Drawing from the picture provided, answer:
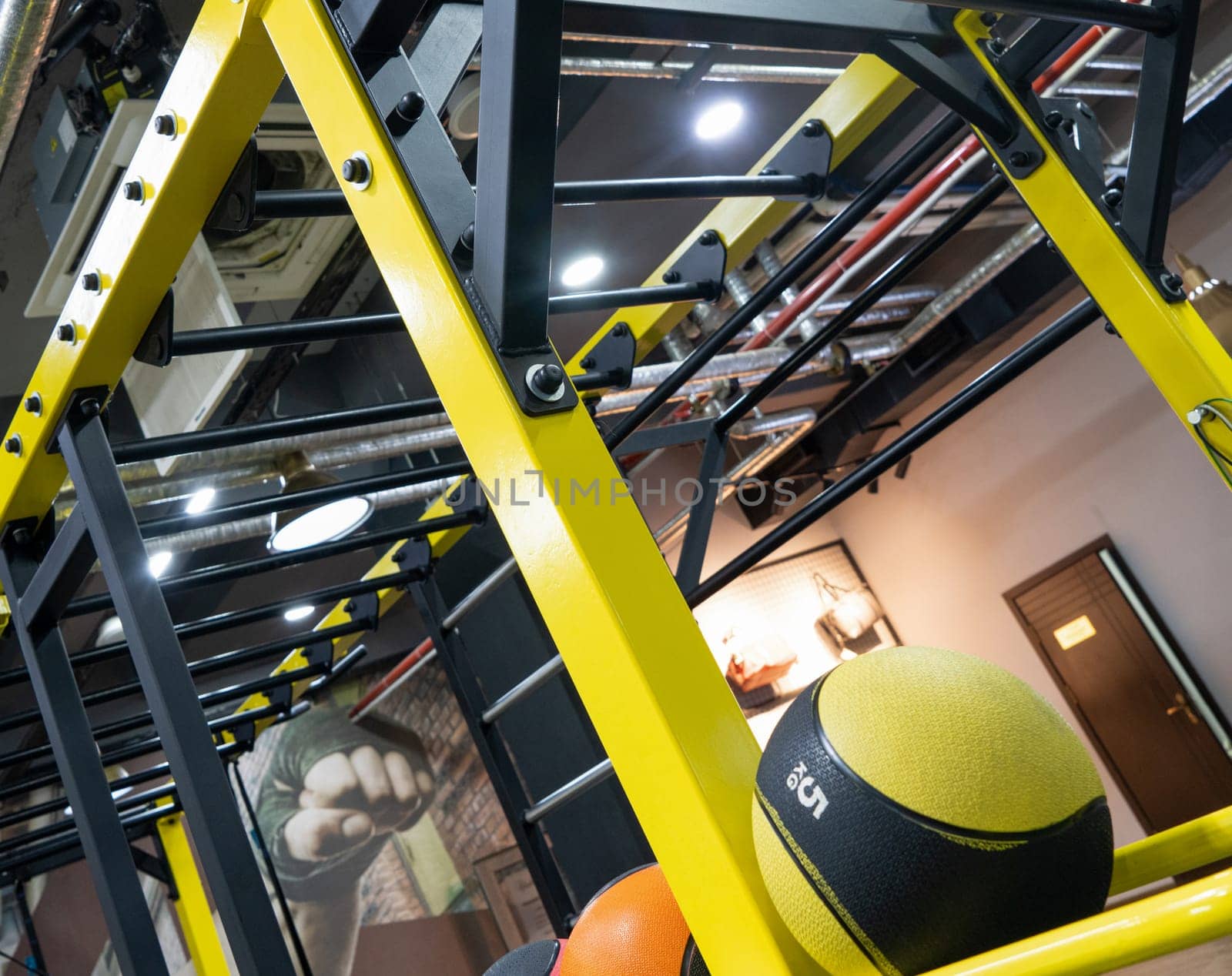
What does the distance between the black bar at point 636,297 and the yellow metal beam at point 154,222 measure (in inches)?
22.5

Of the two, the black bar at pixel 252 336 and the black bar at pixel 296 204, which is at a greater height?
the black bar at pixel 296 204

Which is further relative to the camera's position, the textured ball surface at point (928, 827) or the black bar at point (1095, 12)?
the black bar at point (1095, 12)

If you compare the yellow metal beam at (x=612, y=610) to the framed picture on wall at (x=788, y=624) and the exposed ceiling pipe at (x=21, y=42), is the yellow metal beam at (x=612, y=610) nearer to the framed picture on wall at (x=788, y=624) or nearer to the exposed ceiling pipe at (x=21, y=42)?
the exposed ceiling pipe at (x=21, y=42)

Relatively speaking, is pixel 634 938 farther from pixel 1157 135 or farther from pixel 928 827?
pixel 1157 135

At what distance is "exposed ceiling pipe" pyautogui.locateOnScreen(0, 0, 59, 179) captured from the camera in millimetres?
2344

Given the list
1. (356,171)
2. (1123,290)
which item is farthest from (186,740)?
(1123,290)

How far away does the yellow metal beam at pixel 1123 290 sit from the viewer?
4.98ft

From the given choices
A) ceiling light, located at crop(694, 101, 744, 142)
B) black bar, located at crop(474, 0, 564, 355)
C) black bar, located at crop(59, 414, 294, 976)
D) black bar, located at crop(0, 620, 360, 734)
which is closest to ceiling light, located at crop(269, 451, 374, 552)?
black bar, located at crop(0, 620, 360, 734)

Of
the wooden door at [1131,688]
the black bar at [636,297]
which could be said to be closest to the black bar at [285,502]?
the black bar at [636,297]

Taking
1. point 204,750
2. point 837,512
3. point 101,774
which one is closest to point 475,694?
point 101,774

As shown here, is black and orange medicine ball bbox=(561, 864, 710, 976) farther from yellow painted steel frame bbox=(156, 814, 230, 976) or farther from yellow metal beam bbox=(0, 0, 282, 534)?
yellow painted steel frame bbox=(156, 814, 230, 976)

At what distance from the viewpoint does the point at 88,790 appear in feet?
6.63

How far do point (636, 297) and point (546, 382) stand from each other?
1.10m

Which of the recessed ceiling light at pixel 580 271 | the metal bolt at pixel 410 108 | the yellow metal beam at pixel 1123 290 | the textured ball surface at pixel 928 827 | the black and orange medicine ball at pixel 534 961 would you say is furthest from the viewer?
the recessed ceiling light at pixel 580 271
